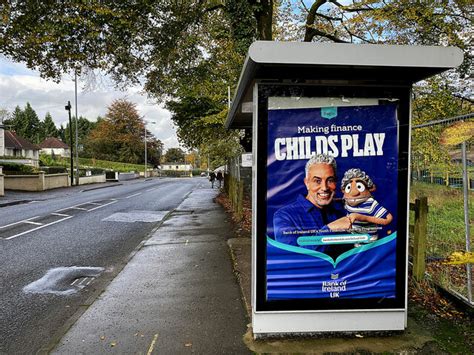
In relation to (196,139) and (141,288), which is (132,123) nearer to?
(196,139)

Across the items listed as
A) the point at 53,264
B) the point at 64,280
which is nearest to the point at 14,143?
the point at 53,264

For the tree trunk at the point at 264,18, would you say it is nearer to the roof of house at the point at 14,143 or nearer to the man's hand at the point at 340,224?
the man's hand at the point at 340,224

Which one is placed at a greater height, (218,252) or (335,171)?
(335,171)

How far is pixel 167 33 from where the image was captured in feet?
40.2

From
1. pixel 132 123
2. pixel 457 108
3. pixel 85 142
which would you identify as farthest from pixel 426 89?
pixel 85 142

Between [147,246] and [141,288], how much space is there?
10.4ft

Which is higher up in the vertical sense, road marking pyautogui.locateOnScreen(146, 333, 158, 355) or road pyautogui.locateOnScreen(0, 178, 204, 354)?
road marking pyautogui.locateOnScreen(146, 333, 158, 355)

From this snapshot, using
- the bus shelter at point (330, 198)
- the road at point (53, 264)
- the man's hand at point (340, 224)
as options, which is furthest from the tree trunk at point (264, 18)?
the man's hand at point (340, 224)

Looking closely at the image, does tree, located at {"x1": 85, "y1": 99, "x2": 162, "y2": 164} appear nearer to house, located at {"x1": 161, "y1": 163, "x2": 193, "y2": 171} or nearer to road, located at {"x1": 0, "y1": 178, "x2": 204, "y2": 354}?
house, located at {"x1": 161, "y1": 163, "x2": 193, "y2": 171}

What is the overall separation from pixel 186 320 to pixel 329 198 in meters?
2.10

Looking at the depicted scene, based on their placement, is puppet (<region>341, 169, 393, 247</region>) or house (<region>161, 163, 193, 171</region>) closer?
puppet (<region>341, 169, 393, 247</region>)

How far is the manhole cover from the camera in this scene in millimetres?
6074

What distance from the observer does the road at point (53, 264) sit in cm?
474

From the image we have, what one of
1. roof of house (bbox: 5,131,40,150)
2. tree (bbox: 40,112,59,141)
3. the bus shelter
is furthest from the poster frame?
tree (bbox: 40,112,59,141)
